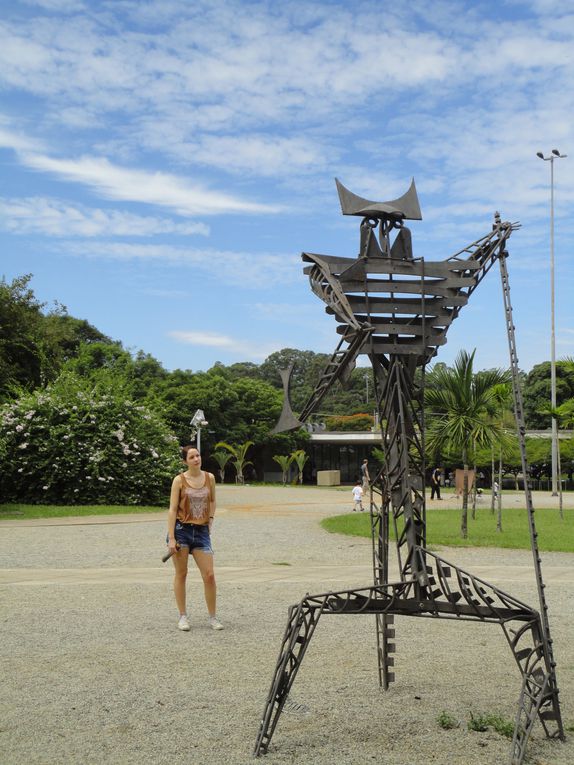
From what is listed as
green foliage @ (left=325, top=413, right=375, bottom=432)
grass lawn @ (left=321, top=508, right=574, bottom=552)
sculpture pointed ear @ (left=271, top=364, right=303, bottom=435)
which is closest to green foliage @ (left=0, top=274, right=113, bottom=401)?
grass lawn @ (left=321, top=508, right=574, bottom=552)

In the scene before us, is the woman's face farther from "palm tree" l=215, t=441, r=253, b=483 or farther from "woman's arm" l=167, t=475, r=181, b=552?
"palm tree" l=215, t=441, r=253, b=483

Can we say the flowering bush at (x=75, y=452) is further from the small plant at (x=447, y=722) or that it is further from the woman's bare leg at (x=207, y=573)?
the small plant at (x=447, y=722)

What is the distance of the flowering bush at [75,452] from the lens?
25.0 metres

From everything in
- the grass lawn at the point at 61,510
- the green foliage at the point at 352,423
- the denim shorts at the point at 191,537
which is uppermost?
the green foliage at the point at 352,423

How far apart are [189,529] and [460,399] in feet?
31.5

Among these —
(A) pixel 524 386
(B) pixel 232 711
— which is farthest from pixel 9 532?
(A) pixel 524 386

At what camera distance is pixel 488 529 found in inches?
774

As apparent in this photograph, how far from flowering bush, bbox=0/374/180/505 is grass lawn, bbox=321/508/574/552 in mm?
6951

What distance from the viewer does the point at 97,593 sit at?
10305 mm

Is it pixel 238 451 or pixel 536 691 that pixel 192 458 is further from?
pixel 238 451

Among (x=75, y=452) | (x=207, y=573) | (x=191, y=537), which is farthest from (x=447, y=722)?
(x=75, y=452)

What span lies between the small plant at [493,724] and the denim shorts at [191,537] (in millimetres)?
3510

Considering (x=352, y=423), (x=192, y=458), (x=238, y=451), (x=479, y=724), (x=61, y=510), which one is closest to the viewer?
(x=479, y=724)

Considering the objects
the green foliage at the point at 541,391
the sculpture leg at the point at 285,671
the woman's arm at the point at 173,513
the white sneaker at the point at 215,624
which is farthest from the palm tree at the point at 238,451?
the sculpture leg at the point at 285,671
